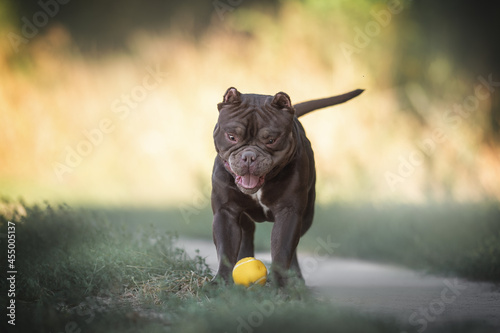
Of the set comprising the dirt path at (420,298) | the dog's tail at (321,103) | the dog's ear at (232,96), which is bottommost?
the dirt path at (420,298)

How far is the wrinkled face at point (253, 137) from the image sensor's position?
4.30 meters

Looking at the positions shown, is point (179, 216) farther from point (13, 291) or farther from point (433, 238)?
point (13, 291)

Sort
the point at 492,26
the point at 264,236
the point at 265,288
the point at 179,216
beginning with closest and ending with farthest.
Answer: the point at 265,288
the point at 264,236
the point at 179,216
the point at 492,26

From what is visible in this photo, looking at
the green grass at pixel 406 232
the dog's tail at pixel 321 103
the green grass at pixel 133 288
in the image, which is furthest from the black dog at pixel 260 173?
the green grass at pixel 406 232

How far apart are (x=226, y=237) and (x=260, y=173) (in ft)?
2.07

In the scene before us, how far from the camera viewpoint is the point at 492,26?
34.4 ft

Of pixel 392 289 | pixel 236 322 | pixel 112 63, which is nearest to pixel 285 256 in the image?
pixel 236 322

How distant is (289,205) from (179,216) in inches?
203

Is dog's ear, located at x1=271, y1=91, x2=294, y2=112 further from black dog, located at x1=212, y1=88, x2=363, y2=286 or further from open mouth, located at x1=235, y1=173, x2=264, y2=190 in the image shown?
open mouth, located at x1=235, y1=173, x2=264, y2=190

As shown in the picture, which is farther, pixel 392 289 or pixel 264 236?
pixel 264 236

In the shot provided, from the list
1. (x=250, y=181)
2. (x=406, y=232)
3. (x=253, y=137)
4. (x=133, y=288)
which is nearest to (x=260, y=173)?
(x=250, y=181)

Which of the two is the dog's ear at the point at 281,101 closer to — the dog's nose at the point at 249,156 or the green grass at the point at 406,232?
the dog's nose at the point at 249,156

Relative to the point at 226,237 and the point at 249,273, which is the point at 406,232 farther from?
the point at 249,273

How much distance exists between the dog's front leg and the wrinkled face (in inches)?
13.9
